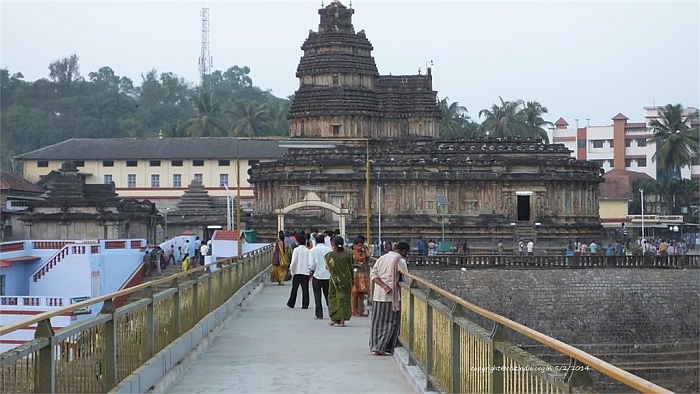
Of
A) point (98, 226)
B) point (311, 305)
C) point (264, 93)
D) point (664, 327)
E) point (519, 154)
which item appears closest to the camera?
point (311, 305)

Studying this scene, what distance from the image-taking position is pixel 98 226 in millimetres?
55375

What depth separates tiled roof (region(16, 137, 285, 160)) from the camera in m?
76.0

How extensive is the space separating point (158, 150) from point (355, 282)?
5992cm

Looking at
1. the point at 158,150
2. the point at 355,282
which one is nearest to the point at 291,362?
the point at 355,282

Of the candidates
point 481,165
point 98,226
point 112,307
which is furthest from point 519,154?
point 112,307

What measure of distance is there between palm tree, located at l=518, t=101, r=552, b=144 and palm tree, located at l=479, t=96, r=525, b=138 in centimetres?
62

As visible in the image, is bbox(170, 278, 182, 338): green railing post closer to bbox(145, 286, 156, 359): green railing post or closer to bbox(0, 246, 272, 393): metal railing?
bbox(0, 246, 272, 393): metal railing

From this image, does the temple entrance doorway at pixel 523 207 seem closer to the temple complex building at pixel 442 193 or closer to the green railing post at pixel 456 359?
Result: the temple complex building at pixel 442 193

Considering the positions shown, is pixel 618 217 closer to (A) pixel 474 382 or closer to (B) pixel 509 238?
(B) pixel 509 238

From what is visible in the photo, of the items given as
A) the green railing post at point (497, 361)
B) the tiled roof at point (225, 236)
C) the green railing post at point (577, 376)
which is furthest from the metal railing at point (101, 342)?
the tiled roof at point (225, 236)

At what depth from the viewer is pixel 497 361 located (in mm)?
7488

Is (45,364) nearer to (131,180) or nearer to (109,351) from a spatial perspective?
(109,351)

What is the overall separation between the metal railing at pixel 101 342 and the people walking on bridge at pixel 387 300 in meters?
2.52

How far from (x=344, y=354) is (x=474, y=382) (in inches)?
221
